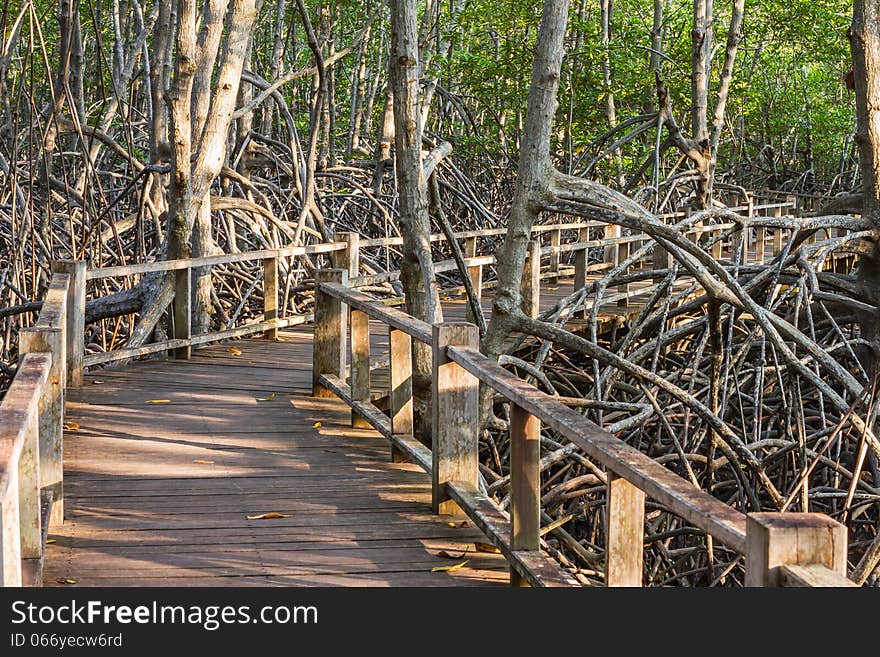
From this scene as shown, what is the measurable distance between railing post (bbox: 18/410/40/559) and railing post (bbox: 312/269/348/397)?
3231 mm

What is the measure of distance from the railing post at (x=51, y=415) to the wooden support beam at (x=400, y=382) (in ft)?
4.75

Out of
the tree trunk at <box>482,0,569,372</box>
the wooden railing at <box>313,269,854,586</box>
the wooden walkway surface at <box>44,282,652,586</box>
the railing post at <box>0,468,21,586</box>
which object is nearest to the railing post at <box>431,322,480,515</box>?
the wooden railing at <box>313,269,854,586</box>

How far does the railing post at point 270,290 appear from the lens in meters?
9.16

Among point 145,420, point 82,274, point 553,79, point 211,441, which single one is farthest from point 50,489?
point 553,79

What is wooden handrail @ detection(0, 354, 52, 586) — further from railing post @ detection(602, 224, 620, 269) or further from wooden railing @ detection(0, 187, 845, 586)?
railing post @ detection(602, 224, 620, 269)

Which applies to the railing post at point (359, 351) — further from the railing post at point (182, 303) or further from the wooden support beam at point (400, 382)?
the railing post at point (182, 303)

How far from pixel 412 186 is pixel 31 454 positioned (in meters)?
3.12

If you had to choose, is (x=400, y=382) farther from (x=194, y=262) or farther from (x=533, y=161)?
(x=194, y=262)

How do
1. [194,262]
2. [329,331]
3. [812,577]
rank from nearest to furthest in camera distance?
[812,577]
[329,331]
[194,262]

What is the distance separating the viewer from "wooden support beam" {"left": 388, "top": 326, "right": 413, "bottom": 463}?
5328 millimetres

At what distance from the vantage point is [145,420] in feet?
20.9

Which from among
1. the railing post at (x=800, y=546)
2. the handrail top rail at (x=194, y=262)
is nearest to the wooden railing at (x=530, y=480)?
the railing post at (x=800, y=546)

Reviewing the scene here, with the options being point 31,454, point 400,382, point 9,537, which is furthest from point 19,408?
point 400,382

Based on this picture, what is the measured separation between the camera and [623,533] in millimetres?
3053
